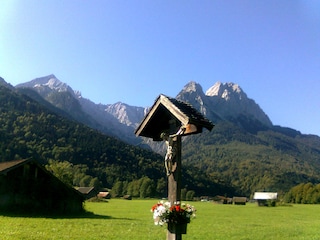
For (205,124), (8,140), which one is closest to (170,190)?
(205,124)

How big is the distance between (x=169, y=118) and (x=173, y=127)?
1.40 feet

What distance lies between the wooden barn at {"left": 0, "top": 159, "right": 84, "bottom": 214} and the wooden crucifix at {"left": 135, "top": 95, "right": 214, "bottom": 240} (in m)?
34.6

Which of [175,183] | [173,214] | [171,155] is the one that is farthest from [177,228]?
[171,155]

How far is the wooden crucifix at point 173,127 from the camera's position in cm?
1022

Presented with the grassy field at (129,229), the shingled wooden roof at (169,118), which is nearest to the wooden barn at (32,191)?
the grassy field at (129,229)

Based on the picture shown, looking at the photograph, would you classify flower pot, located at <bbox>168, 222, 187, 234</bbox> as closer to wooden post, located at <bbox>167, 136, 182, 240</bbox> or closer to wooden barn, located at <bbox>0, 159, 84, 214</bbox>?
wooden post, located at <bbox>167, 136, 182, 240</bbox>

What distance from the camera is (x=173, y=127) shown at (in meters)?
11.2

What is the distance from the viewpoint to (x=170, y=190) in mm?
10531

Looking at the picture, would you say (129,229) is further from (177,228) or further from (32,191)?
(177,228)

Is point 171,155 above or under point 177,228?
above

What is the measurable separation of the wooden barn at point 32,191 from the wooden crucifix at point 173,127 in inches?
1362

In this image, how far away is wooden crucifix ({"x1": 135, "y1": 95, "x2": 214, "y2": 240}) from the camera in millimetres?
10219

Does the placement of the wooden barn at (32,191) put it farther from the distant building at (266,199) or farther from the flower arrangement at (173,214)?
the distant building at (266,199)

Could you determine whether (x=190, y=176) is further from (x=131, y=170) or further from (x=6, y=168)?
(x=6, y=168)
